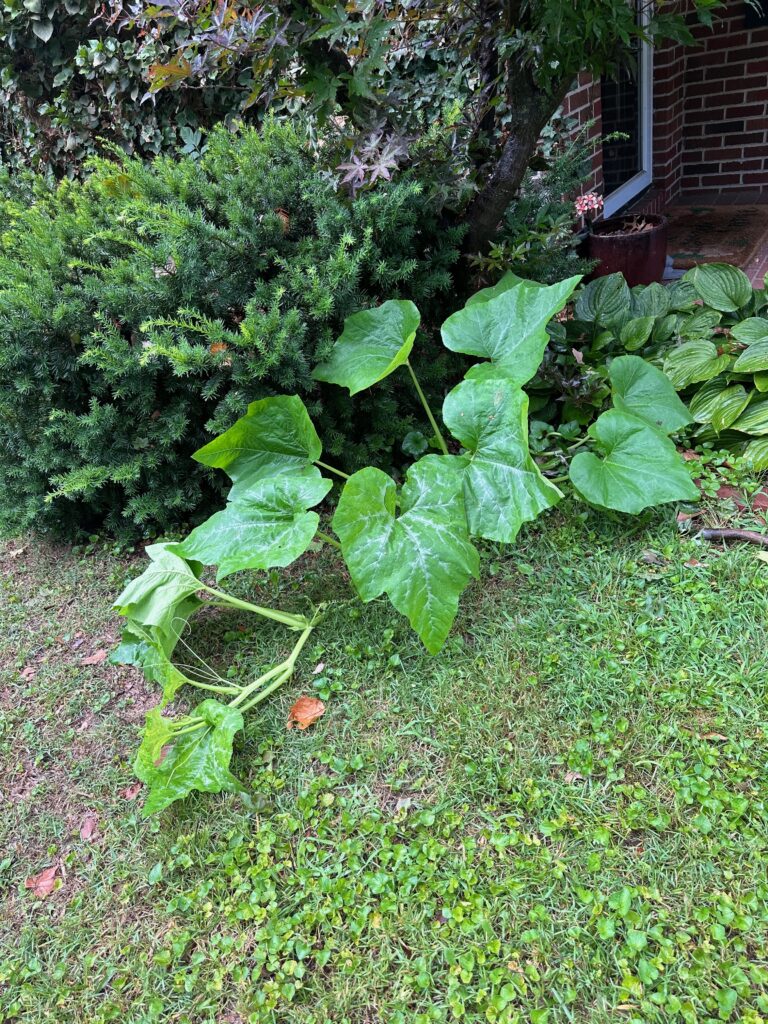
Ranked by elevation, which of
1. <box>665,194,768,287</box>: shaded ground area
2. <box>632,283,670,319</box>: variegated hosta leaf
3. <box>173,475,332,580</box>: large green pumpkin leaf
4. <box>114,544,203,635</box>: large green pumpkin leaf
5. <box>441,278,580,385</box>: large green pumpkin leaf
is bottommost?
<box>665,194,768,287</box>: shaded ground area

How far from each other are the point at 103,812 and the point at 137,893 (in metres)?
0.28

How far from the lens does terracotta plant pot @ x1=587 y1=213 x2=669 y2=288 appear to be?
3.85m

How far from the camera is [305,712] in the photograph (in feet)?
6.68

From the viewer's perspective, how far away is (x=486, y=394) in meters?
2.23

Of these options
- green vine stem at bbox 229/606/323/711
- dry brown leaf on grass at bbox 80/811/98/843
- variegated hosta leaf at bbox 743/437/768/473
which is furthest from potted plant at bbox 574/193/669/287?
dry brown leaf on grass at bbox 80/811/98/843

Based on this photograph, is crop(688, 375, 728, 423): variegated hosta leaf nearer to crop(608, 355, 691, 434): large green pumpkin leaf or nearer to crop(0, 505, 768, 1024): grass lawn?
crop(608, 355, 691, 434): large green pumpkin leaf

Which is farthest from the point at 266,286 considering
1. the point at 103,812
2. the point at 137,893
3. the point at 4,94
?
the point at 4,94

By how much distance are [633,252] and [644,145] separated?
2.18 metres

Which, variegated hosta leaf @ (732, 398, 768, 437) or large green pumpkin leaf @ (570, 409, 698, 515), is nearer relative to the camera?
large green pumpkin leaf @ (570, 409, 698, 515)

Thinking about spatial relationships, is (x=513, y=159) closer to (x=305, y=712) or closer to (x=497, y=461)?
(x=497, y=461)

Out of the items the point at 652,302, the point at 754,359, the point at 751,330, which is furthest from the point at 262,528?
the point at 652,302

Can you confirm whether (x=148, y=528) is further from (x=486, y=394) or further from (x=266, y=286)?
(x=486, y=394)

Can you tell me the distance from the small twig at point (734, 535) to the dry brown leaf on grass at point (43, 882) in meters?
2.11

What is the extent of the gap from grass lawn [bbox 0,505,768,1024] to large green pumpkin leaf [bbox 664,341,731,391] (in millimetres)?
699
